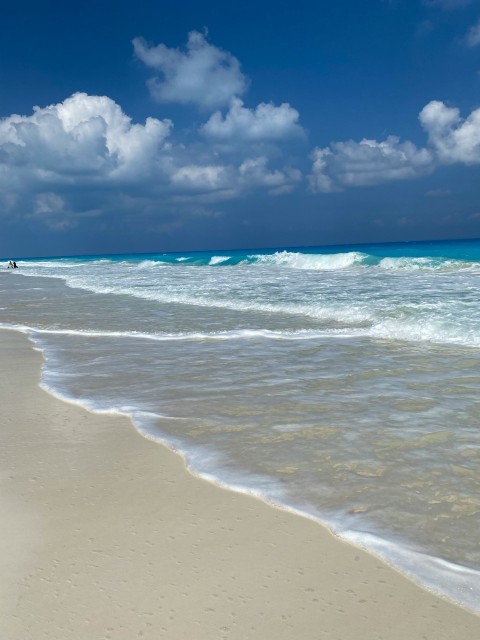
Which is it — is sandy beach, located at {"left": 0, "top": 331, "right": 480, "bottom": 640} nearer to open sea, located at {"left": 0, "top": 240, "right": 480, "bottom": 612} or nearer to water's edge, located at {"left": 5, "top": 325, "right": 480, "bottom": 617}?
water's edge, located at {"left": 5, "top": 325, "right": 480, "bottom": 617}

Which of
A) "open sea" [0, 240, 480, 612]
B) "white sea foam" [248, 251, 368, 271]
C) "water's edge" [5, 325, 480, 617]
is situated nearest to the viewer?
"water's edge" [5, 325, 480, 617]

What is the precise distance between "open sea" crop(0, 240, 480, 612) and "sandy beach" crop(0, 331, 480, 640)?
0.20 meters

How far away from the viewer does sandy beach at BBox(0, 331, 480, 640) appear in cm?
226

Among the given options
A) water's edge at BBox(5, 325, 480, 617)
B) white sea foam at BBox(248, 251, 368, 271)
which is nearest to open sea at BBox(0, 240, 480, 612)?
Answer: water's edge at BBox(5, 325, 480, 617)

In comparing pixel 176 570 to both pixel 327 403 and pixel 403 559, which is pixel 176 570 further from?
pixel 327 403

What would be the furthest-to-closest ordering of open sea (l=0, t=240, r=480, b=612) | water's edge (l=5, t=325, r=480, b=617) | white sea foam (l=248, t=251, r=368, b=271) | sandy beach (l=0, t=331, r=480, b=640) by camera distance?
white sea foam (l=248, t=251, r=368, b=271)
open sea (l=0, t=240, r=480, b=612)
water's edge (l=5, t=325, r=480, b=617)
sandy beach (l=0, t=331, r=480, b=640)

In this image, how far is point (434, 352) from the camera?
26.1 feet

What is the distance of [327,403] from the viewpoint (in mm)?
5516

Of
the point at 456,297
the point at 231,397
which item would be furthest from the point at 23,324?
the point at 456,297

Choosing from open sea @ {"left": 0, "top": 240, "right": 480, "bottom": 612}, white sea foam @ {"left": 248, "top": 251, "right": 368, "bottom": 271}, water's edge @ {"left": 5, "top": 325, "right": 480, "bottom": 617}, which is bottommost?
water's edge @ {"left": 5, "top": 325, "right": 480, "bottom": 617}

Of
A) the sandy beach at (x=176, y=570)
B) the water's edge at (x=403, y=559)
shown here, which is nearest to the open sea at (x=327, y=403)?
the water's edge at (x=403, y=559)

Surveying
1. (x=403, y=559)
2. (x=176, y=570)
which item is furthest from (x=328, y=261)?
(x=176, y=570)

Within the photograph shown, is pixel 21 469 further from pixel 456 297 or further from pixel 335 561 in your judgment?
pixel 456 297

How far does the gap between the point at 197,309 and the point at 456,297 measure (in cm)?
649
